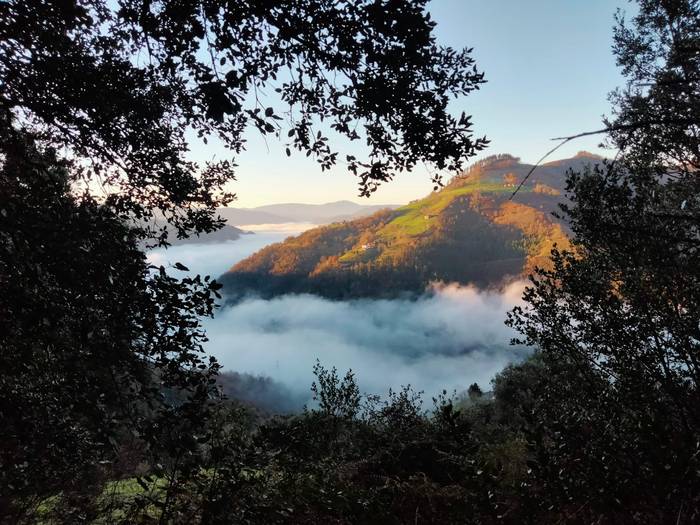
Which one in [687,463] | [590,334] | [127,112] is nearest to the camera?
[687,463]

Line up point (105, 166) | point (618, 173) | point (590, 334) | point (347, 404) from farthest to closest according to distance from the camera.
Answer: point (347, 404) < point (618, 173) < point (590, 334) < point (105, 166)

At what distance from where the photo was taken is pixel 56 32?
579 cm

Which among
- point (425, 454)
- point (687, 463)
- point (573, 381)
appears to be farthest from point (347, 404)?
point (687, 463)

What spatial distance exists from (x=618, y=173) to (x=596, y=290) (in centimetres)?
295

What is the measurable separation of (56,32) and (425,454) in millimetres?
13808

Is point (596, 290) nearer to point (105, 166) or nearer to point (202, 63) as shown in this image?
point (202, 63)

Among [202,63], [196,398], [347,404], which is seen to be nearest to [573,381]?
[196,398]

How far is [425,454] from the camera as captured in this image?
1315 centimetres

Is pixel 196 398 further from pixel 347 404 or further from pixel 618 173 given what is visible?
pixel 347 404

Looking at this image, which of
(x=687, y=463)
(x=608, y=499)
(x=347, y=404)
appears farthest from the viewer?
(x=347, y=404)

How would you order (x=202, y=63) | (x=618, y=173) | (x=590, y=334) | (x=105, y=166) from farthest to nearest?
(x=618, y=173) → (x=590, y=334) → (x=105, y=166) → (x=202, y=63)

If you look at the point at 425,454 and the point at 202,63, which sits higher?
the point at 202,63

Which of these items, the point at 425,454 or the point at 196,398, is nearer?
the point at 196,398

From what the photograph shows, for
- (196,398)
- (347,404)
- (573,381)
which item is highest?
(196,398)
